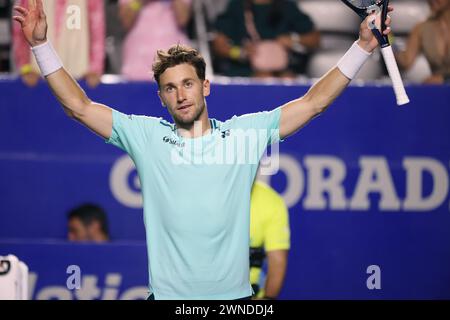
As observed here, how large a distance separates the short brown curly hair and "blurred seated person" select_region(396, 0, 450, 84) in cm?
283

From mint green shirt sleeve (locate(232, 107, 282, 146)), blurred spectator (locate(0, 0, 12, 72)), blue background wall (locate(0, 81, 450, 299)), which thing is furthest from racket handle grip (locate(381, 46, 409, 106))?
blurred spectator (locate(0, 0, 12, 72))

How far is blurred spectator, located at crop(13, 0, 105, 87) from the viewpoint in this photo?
6.38 m

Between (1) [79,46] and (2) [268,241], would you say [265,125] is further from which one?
(1) [79,46]

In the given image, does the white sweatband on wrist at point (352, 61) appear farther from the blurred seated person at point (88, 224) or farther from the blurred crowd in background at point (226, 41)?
the blurred seated person at point (88, 224)

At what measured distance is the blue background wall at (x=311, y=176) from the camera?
21.8 ft

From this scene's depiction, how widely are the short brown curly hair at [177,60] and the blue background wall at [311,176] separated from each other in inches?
84.7

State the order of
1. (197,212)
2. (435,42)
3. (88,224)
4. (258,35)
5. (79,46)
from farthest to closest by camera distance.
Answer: (258,35)
(435,42)
(88,224)
(79,46)
(197,212)

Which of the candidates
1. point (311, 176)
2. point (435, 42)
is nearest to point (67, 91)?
point (311, 176)

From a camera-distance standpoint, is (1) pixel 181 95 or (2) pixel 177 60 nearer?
(1) pixel 181 95

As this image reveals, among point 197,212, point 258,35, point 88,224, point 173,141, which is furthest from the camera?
point 258,35

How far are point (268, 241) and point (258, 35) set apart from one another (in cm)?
176

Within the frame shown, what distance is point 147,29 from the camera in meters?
7.12

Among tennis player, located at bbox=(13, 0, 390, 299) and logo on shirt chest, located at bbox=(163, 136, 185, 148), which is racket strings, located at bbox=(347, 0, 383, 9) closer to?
tennis player, located at bbox=(13, 0, 390, 299)
